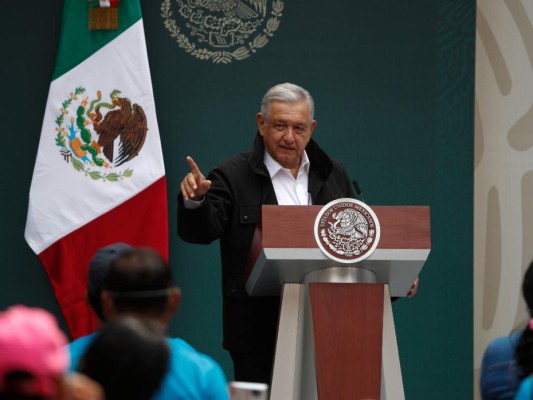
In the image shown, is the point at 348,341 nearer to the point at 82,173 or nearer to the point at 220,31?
the point at 82,173

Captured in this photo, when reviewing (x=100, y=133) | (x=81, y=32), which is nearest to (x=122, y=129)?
(x=100, y=133)

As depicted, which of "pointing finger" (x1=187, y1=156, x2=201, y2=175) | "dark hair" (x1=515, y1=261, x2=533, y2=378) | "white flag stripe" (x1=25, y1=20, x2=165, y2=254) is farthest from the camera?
"white flag stripe" (x1=25, y1=20, x2=165, y2=254)

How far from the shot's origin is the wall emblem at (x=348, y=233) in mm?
3543

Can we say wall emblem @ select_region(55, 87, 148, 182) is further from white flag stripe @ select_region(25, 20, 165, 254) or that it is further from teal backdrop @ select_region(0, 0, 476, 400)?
teal backdrop @ select_region(0, 0, 476, 400)

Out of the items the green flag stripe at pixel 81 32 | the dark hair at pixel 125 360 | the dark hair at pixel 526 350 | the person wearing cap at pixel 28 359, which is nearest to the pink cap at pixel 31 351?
the person wearing cap at pixel 28 359

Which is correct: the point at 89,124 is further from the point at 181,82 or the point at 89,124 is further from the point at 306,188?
the point at 306,188

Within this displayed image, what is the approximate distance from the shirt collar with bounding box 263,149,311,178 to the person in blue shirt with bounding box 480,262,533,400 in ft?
6.03

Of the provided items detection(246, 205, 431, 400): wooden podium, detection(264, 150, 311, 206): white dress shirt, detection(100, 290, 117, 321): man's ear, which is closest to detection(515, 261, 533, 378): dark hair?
detection(100, 290, 117, 321): man's ear

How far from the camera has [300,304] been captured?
3.75 metres

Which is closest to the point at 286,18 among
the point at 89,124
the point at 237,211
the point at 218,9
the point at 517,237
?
the point at 218,9

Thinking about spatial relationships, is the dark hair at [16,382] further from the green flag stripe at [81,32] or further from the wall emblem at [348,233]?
the green flag stripe at [81,32]

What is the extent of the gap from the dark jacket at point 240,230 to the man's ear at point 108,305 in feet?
4.93

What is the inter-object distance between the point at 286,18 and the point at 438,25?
2.66 ft

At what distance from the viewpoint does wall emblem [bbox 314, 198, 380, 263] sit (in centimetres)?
354
